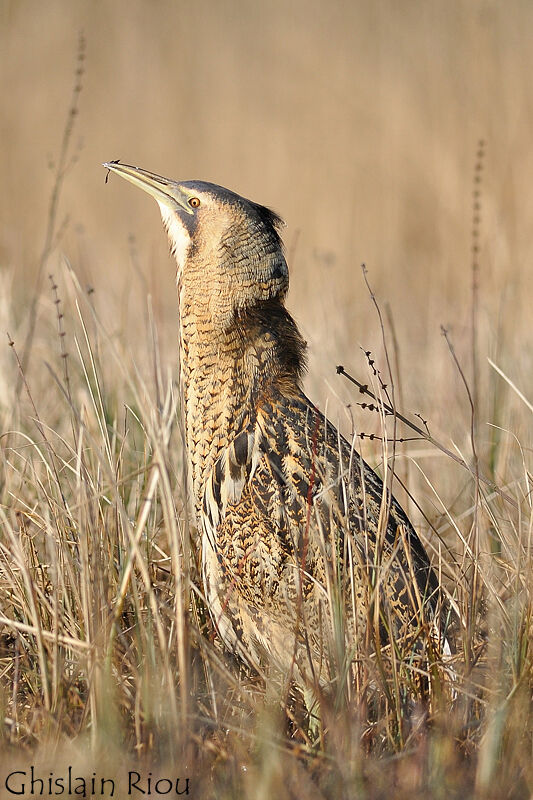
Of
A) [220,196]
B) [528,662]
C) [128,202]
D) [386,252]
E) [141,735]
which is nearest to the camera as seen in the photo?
[141,735]

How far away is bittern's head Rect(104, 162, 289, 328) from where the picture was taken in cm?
227

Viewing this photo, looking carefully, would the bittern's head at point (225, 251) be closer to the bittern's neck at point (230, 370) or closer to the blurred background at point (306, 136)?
the bittern's neck at point (230, 370)

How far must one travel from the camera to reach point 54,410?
343 centimetres

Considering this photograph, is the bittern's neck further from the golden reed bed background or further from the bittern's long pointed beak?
the golden reed bed background

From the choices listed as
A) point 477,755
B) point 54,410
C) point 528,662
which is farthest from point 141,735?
point 54,410

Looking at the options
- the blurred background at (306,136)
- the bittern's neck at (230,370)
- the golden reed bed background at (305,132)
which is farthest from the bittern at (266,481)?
the golden reed bed background at (305,132)

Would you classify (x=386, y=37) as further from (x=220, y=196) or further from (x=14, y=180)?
(x=220, y=196)

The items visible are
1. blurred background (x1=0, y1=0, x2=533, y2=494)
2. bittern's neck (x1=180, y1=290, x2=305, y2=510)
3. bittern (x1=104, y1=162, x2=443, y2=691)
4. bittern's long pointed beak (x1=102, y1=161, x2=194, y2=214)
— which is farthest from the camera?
blurred background (x1=0, y1=0, x2=533, y2=494)

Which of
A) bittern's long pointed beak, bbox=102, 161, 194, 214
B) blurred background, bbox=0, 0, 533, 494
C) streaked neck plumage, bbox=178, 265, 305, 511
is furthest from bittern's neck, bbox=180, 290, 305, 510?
blurred background, bbox=0, 0, 533, 494

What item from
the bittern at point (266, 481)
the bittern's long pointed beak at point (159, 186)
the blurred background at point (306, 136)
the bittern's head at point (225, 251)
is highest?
the blurred background at point (306, 136)

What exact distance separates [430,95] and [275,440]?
4.92m

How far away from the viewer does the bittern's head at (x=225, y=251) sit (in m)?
2.27

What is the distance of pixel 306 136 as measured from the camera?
6.72 m

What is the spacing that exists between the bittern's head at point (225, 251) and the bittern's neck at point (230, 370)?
0.10 ft
